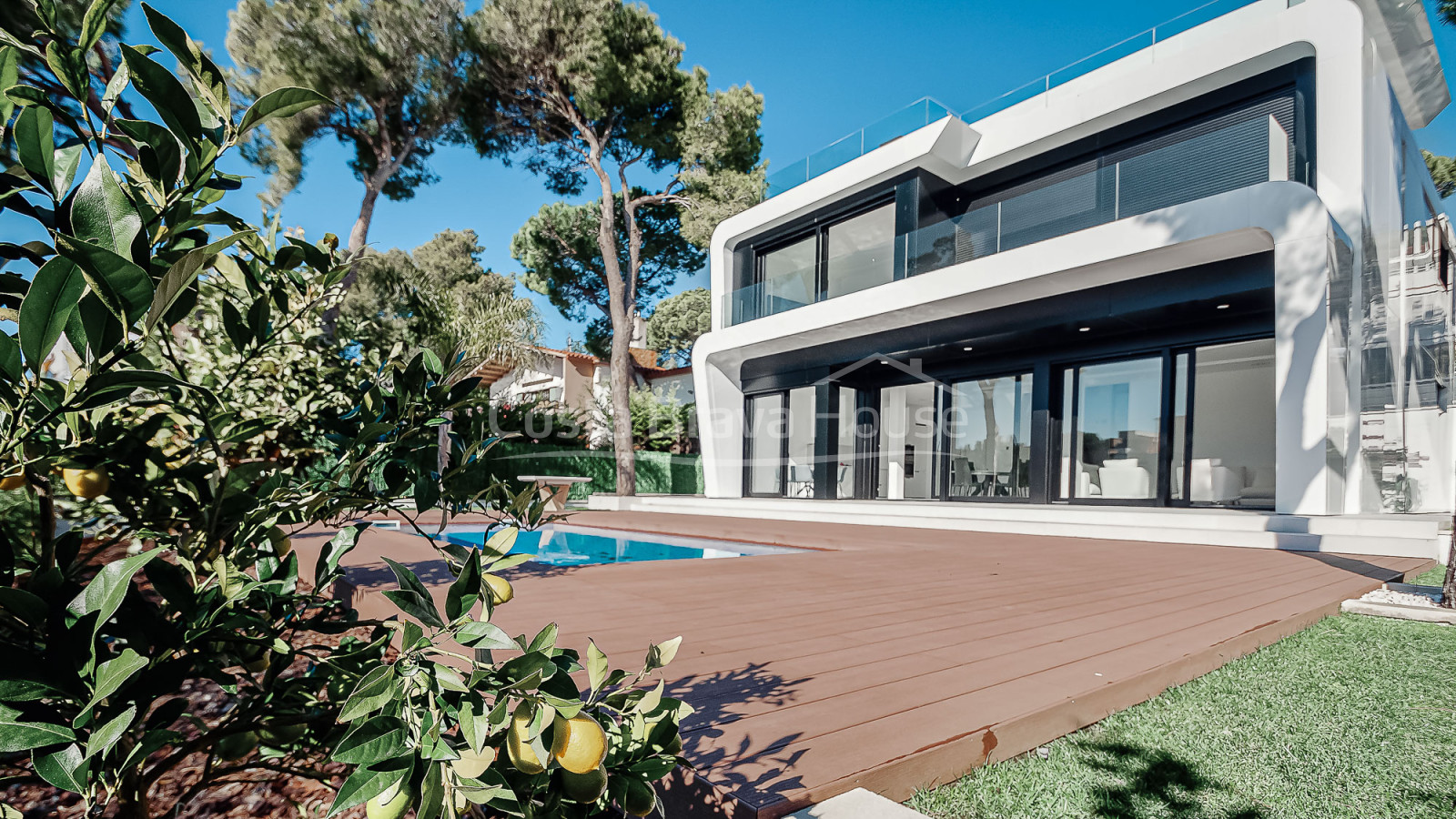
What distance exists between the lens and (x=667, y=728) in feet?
2.75

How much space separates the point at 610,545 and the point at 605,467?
850cm

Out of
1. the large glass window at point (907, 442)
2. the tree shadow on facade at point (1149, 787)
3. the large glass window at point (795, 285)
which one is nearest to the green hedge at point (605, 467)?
the large glass window at point (795, 285)

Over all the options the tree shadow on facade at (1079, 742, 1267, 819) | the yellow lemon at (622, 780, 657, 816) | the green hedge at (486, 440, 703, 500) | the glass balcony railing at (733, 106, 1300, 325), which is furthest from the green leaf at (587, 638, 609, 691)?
the green hedge at (486, 440, 703, 500)

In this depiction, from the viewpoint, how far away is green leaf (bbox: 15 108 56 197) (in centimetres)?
59

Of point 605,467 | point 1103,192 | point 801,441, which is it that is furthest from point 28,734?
point 605,467

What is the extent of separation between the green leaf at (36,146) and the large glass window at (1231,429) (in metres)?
10.8

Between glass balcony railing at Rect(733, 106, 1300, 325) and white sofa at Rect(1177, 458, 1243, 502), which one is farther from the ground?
glass balcony railing at Rect(733, 106, 1300, 325)

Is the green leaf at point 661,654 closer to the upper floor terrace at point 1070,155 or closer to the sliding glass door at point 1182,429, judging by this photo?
the upper floor terrace at point 1070,155

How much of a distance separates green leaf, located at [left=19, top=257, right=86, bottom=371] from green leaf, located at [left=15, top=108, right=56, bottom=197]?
0.48 ft

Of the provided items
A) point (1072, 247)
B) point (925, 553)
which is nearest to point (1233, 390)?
point (1072, 247)

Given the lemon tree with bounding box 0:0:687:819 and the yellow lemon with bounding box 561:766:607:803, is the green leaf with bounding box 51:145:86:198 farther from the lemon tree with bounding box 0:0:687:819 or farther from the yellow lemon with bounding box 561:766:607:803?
the yellow lemon with bounding box 561:766:607:803

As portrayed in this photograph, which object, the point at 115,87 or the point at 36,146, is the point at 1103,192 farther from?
the point at 36,146

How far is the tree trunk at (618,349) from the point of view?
15.7 metres

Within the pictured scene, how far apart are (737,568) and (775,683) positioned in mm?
2637
